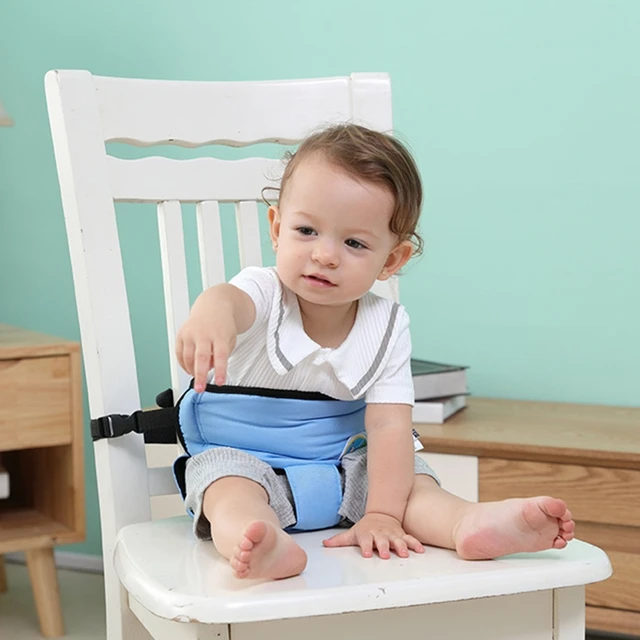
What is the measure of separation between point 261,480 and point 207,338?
16 centimetres

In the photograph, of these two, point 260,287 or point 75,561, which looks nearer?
point 260,287

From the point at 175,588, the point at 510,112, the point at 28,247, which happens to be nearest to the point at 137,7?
the point at 28,247

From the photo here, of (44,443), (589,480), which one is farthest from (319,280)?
(44,443)

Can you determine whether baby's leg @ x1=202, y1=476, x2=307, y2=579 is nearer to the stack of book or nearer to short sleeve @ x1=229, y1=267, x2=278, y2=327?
short sleeve @ x1=229, y1=267, x2=278, y2=327

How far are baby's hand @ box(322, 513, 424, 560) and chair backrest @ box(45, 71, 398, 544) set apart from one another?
23 centimetres

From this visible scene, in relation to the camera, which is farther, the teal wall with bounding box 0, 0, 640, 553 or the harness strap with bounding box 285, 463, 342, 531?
the teal wall with bounding box 0, 0, 640, 553

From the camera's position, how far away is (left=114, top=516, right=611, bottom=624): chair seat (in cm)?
66

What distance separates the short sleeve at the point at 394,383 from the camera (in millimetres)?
905

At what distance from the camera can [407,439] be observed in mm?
890

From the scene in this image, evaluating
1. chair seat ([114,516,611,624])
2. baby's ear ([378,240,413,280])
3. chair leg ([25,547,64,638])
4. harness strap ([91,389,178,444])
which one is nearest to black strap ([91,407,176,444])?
harness strap ([91,389,178,444])

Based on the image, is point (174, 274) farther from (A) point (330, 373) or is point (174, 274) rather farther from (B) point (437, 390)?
(B) point (437, 390)

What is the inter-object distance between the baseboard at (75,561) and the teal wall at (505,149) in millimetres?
855

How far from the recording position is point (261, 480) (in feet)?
2.75

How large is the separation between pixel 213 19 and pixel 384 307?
1.08 metres
